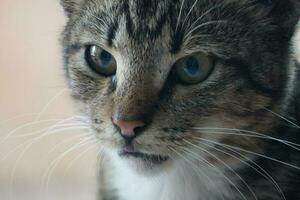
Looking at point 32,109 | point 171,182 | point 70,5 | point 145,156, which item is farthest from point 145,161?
point 32,109

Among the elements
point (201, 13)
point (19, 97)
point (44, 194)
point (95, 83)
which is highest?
point (201, 13)

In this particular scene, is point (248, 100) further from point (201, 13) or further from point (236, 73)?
point (201, 13)

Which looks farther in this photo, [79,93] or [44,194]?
[44,194]

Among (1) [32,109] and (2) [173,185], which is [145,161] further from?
(1) [32,109]

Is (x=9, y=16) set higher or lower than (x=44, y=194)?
Result: higher

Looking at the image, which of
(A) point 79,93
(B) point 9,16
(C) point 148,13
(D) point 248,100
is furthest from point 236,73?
(B) point 9,16

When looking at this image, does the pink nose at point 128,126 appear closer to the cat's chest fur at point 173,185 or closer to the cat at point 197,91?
the cat at point 197,91

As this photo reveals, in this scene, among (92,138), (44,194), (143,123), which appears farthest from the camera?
(44,194)

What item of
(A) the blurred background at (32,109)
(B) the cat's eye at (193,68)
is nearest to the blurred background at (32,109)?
(A) the blurred background at (32,109)

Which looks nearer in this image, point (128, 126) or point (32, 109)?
point (128, 126)
